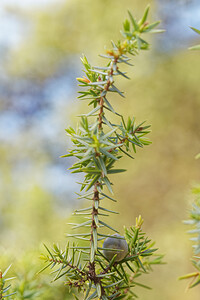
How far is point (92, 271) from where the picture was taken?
13 cm

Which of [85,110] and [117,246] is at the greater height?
[85,110]

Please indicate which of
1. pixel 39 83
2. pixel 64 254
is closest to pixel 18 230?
pixel 64 254

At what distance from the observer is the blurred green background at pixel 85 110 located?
3.70 ft

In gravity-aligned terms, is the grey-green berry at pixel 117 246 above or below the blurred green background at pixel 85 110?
below

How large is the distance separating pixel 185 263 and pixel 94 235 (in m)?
1.12

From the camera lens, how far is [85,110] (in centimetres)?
150

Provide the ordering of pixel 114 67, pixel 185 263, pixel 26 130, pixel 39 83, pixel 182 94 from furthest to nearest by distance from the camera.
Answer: pixel 39 83, pixel 26 130, pixel 182 94, pixel 185 263, pixel 114 67

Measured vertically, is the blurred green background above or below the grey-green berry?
above

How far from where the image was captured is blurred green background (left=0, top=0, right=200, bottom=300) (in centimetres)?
113

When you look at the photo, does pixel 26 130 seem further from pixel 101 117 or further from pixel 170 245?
pixel 101 117

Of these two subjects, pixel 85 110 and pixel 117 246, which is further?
pixel 85 110

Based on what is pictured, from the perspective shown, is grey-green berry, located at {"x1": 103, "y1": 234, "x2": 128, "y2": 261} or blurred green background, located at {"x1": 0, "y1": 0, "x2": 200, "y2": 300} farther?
blurred green background, located at {"x1": 0, "y1": 0, "x2": 200, "y2": 300}

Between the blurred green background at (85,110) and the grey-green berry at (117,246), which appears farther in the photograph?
the blurred green background at (85,110)

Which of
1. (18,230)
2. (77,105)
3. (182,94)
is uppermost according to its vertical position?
(77,105)
